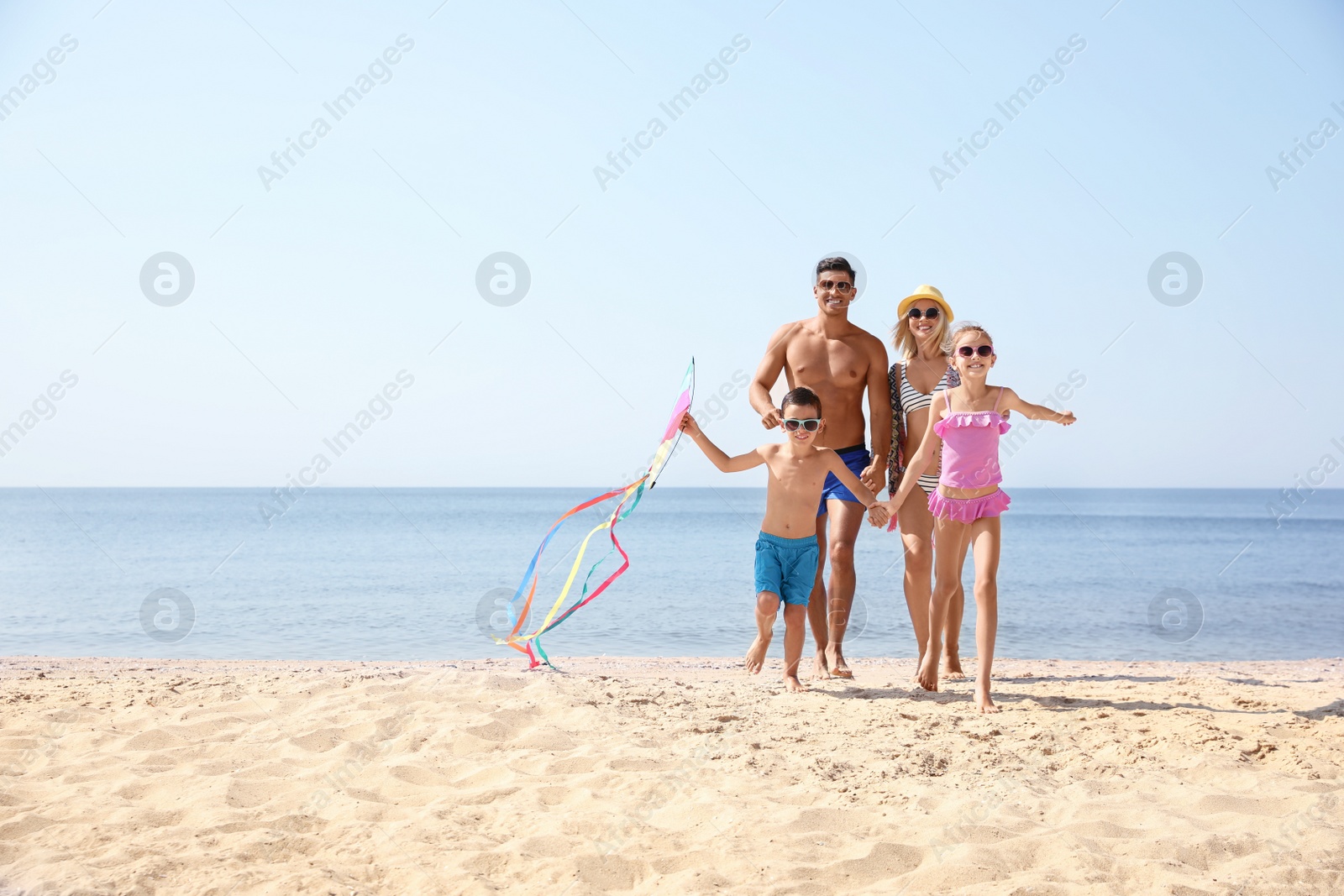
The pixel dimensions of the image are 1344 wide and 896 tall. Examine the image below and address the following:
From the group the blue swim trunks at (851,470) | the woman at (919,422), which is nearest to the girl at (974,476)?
the woman at (919,422)

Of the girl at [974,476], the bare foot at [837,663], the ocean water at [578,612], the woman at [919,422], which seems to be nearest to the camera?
the girl at [974,476]

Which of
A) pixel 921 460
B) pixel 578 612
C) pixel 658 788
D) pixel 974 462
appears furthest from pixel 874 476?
pixel 578 612

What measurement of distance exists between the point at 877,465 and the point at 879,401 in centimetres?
42

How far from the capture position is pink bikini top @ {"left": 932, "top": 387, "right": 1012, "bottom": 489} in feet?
14.8

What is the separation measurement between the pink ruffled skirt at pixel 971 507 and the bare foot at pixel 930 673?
0.83 metres

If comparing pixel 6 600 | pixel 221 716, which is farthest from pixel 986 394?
pixel 6 600

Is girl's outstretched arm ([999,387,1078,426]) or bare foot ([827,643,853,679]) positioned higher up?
girl's outstretched arm ([999,387,1078,426])

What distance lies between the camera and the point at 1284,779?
3303mm

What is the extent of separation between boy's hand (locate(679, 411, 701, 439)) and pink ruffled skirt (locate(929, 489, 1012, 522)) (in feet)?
4.50

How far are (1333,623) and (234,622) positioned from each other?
42.5 feet

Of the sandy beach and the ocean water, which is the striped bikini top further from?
the ocean water

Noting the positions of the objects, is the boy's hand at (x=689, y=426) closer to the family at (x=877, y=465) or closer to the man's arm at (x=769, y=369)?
the family at (x=877, y=465)

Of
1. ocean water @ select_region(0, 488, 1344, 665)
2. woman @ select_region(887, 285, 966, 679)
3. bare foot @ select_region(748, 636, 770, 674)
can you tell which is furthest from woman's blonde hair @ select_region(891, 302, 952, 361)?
ocean water @ select_region(0, 488, 1344, 665)

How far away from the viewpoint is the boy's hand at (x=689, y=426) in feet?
15.9
